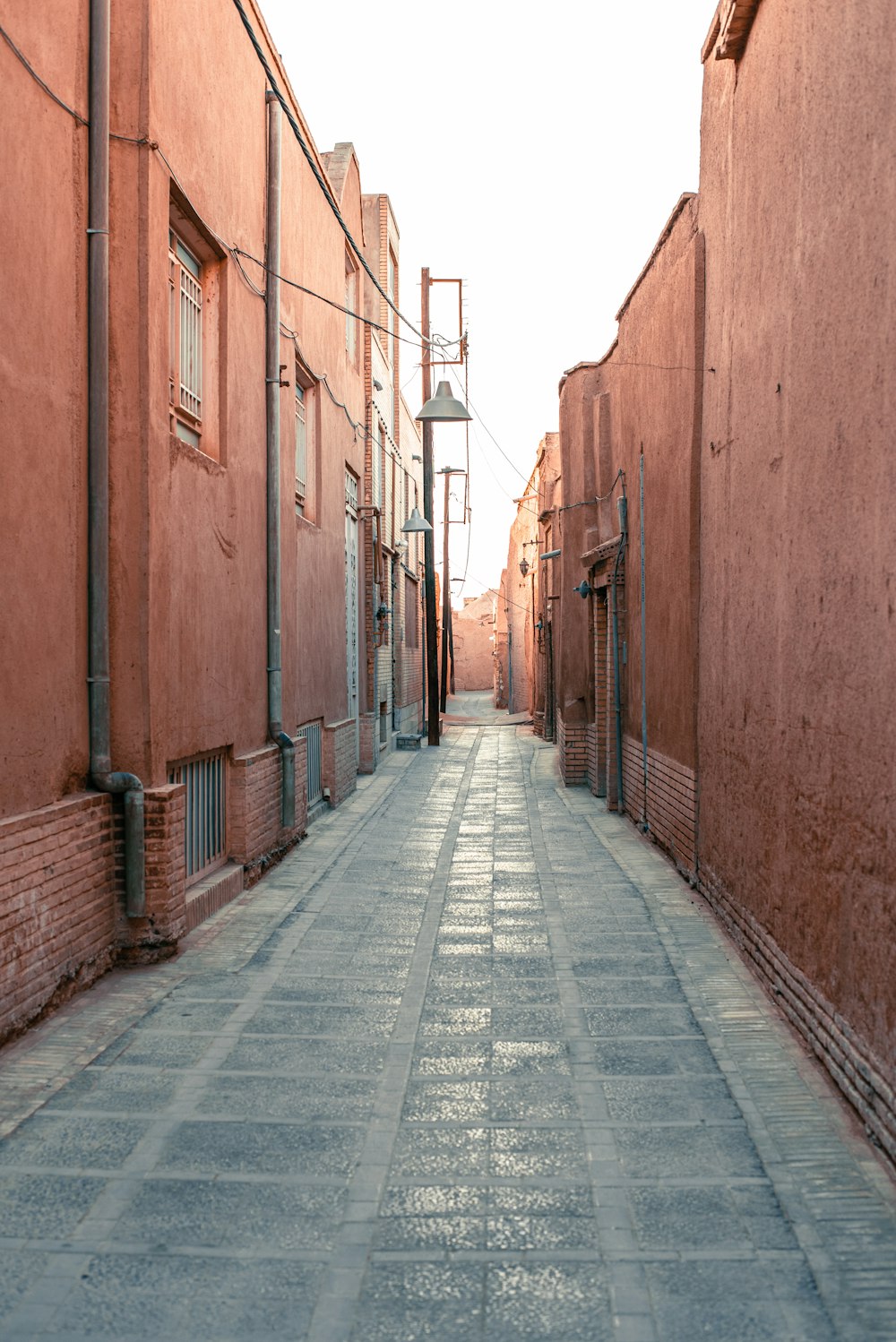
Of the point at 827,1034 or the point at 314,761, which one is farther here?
the point at 314,761

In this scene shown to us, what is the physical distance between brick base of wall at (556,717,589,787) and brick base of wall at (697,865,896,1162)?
331 inches

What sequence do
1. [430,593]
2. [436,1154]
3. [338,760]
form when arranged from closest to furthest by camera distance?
[436,1154] < [338,760] < [430,593]

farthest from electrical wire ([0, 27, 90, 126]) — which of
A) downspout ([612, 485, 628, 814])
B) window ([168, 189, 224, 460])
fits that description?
downspout ([612, 485, 628, 814])

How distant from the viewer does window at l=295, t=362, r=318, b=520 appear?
12258 mm

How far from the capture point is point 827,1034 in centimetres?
471

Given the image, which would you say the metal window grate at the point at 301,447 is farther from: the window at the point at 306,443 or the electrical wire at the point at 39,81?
the electrical wire at the point at 39,81

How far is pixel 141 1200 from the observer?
369 centimetres

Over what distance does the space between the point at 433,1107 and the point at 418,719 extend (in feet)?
76.0

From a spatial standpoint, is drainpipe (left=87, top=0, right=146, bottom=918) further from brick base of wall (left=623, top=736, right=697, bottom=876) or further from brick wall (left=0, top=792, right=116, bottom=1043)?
brick base of wall (left=623, top=736, right=697, bottom=876)

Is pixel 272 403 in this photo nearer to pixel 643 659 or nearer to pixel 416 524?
pixel 643 659

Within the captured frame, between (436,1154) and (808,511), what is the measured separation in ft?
9.90

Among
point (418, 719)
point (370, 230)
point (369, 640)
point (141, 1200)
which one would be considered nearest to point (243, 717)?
point (141, 1200)

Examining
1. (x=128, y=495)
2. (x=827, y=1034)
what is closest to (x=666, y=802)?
(x=827, y=1034)

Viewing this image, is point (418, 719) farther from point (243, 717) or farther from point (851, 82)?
point (851, 82)
